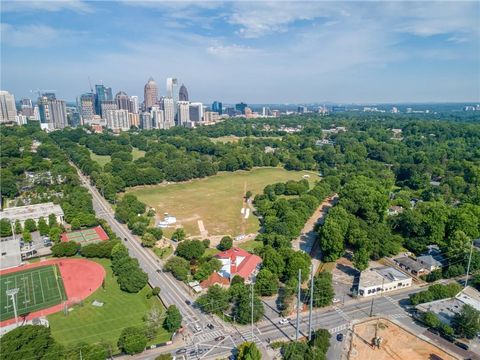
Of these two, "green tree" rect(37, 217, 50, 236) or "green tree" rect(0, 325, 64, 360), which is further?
"green tree" rect(37, 217, 50, 236)

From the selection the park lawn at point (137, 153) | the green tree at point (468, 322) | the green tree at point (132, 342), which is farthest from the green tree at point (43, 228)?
the park lawn at point (137, 153)

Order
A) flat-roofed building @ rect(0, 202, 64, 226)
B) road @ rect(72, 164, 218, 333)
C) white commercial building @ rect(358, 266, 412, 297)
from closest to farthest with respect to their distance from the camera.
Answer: road @ rect(72, 164, 218, 333) → white commercial building @ rect(358, 266, 412, 297) → flat-roofed building @ rect(0, 202, 64, 226)

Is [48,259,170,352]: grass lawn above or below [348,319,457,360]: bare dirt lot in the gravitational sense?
below

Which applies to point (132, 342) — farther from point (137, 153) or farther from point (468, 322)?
point (137, 153)

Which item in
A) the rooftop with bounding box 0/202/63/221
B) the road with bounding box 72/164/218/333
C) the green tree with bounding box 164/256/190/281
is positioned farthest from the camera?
the rooftop with bounding box 0/202/63/221

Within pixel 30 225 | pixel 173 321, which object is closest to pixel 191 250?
pixel 173 321

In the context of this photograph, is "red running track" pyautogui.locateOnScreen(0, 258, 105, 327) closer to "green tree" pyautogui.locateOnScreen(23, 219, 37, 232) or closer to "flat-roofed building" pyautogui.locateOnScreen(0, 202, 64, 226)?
"green tree" pyautogui.locateOnScreen(23, 219, 37, 232)

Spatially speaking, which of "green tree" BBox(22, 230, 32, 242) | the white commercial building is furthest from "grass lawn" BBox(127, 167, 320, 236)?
the white commercial building

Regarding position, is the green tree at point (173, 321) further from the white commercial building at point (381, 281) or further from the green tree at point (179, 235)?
the green tree at point (179, 235)
